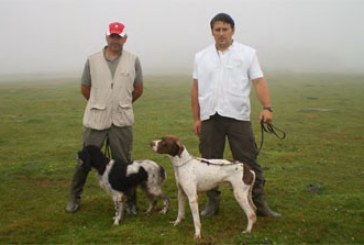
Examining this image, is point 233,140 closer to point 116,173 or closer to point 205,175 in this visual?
point 205,175

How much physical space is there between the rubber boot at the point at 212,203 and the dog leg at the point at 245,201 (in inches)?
49.4

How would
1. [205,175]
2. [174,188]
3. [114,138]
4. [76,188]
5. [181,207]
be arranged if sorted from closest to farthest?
[205,175] < [181,207] < [114,138] < [76,188] < [174,188]

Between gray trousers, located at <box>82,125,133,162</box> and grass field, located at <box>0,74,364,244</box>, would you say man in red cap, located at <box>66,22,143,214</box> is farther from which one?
grass field, located at <box>0,74,364,244</box>

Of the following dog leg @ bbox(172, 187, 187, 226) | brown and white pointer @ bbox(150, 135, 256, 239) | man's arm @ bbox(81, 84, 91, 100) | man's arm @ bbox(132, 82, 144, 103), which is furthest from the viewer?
man's arm @ bbox(132, 82, 144, 103)

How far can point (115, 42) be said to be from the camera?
32.4 feet

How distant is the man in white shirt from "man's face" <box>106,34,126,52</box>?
5.14 feet

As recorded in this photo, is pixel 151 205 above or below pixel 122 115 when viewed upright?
below

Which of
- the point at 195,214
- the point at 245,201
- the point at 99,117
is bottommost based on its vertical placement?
the point at 195,214

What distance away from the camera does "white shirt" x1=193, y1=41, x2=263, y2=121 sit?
31.0 ft

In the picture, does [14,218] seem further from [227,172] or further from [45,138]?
[45,138]

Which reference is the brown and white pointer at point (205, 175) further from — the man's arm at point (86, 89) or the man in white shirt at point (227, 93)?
the man's arm at point (86, 89)

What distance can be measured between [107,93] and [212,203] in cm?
329

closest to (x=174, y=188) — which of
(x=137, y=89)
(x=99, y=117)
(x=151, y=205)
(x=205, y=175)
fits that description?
(x=151, y=205)

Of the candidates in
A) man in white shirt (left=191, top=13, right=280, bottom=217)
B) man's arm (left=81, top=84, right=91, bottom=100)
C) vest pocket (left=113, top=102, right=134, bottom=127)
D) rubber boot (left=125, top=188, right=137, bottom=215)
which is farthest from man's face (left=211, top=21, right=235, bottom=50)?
rubber boot (left=125, top=188, right=137, bottom=215)
